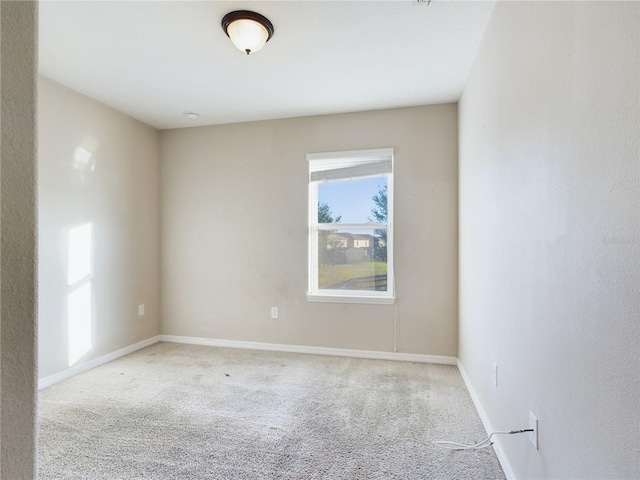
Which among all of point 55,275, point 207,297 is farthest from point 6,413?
point 207,297

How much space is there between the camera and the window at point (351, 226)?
11.0ft

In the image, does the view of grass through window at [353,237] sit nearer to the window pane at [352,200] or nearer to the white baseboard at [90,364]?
the window pane at [352,200]

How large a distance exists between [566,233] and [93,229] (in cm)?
362

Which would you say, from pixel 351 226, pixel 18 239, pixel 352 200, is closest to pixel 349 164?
pixel 352 200

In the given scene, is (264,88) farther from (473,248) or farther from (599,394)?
(599,394)

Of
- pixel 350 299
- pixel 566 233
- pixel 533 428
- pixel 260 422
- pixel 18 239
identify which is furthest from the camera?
pixel 350 299

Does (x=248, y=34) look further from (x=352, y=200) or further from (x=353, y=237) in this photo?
(x=353, y=237)

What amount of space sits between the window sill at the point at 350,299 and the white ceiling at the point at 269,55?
1.92m

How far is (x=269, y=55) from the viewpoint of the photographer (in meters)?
2.33

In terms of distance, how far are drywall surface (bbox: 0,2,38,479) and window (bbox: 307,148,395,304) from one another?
A: 2881mm

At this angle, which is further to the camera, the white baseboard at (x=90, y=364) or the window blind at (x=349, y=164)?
the window blind at (x=349, y=164)

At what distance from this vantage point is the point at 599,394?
0.88m

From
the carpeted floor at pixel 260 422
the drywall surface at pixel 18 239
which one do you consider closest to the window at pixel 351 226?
the carpeted floor at pixel 260 422

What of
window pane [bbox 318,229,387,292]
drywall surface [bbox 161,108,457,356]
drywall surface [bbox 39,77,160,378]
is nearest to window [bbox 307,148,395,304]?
window pane [bbox 318,229,387,292]
